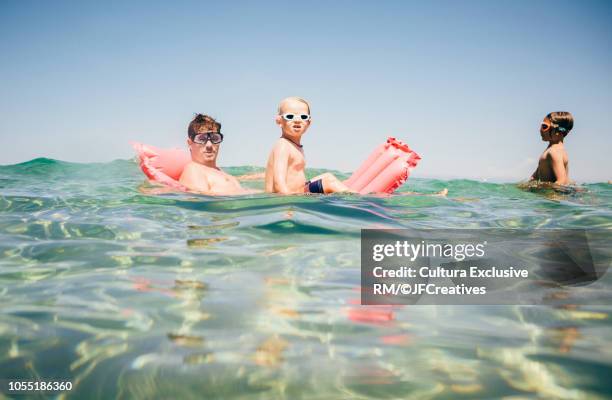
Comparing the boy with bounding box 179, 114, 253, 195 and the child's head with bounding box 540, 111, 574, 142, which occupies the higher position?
the child's head with bounding box 540, 111, 574, 142

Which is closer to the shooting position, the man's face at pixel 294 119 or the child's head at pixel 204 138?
the man's face at pixel 294 119

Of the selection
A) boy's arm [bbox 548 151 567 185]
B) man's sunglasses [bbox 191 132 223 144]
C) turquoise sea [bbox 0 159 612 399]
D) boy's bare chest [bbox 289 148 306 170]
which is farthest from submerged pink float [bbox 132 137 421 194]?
boy's arm [bbox 548 151 567 185]

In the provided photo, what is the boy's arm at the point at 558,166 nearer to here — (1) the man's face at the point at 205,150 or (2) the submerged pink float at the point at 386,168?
(2) the submerged pink float at the point at 386,168

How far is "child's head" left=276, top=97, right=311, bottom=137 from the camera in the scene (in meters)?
5.81

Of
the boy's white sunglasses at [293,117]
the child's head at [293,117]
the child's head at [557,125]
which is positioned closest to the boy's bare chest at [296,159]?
the child's head at [293,117]

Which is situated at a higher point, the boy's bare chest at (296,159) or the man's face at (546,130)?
the man's face at (546,130)

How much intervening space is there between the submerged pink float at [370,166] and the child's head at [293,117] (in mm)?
1303

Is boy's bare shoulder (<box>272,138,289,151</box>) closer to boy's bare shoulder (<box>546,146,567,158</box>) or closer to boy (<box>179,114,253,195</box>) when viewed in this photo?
boy (<box>179,114,253,195</box>)

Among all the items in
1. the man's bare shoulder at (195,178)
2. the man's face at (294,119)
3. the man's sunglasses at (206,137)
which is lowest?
the man's bare shoulder at (195,178)

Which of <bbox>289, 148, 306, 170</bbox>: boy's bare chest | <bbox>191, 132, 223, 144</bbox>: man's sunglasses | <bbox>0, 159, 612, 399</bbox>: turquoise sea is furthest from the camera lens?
<bbox>191, 132, 223, 144</bbox>: man's sunglasses

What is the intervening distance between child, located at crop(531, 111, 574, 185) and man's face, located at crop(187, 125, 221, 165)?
20.1ft

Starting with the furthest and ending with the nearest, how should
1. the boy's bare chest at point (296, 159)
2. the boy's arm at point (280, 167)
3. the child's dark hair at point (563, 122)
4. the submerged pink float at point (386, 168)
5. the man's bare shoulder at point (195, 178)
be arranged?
1. the child's dark hair at point (563, 122)
2. the submerged pink float at point (386, 168)
3. the man's bare shoulder at point (195, 178)
4. the boy's bare chest at point (296, 159)
5. the boy's arm at point (280, 167)

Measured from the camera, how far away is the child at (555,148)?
796cm

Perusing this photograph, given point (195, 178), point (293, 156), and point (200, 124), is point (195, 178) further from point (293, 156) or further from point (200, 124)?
point (293, 156)
